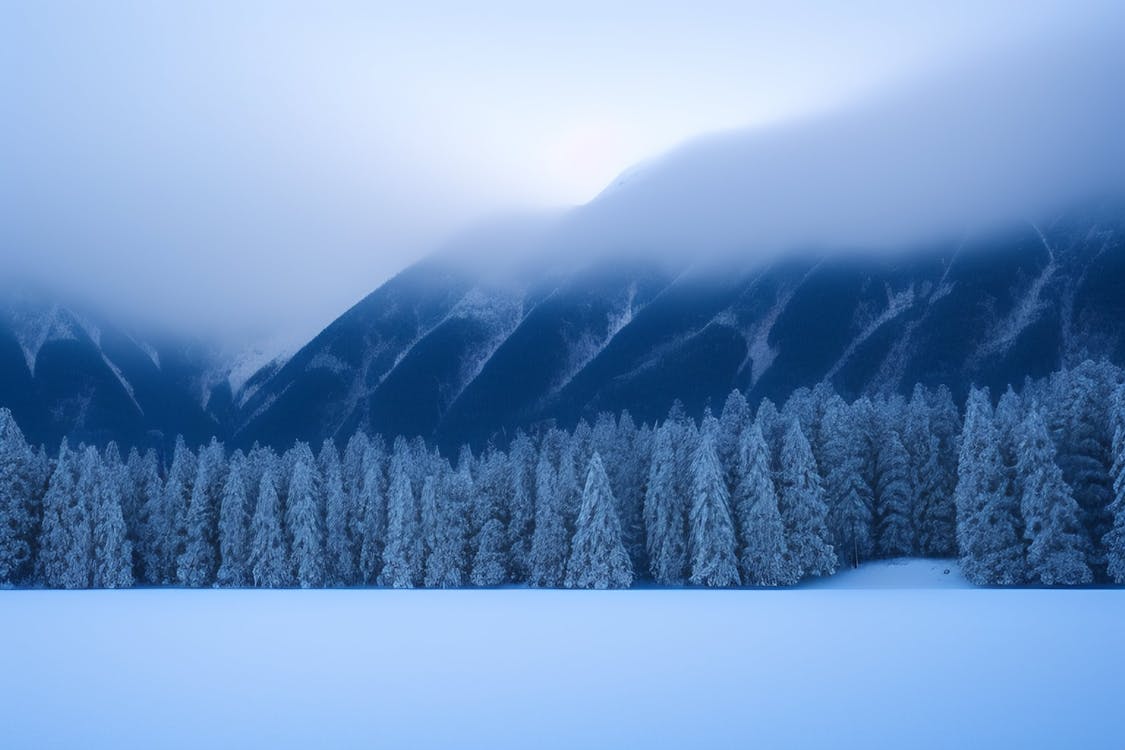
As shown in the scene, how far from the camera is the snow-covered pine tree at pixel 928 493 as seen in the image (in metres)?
80.1

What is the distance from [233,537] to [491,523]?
2667cm

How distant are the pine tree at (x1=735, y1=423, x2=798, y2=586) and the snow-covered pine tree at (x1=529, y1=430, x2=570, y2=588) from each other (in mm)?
15938

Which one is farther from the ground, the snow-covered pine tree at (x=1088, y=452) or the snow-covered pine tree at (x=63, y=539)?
the snow-covered pine tree at (x=1088, y=452)

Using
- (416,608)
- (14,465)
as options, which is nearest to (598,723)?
(416,608)

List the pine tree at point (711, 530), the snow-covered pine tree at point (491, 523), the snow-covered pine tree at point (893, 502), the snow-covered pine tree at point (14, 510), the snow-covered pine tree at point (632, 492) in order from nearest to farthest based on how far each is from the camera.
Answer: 1. the pine tree at point (711, 530)
2. the snow-covered pine tree at point (893, 502)
3. the snow-covered pine tree at point (632, 492)
4. the snow-covered pine tree at point (491, 523)
5. the snow-covered pine tree at point (14, 510)

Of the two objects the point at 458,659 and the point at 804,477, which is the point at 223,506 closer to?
the point at 804,477

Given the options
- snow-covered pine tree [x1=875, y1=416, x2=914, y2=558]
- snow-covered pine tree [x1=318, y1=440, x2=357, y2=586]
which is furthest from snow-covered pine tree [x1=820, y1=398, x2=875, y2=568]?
snow-covered pine tree [x1=318, y1=440, x2=357, y2=586]

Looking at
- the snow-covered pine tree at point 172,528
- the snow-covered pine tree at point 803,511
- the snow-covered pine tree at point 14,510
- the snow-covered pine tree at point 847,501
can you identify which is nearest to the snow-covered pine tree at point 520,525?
the snow-covered pine tree at point 803,511

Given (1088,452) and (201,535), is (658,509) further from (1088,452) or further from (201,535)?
(201,535)

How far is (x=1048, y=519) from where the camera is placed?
215 feet

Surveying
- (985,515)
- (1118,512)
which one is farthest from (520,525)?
(1118,512)

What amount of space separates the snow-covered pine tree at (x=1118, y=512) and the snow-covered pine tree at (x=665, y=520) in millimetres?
31633

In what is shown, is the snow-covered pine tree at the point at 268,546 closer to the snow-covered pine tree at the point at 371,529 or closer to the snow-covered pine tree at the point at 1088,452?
the snow-covered pine tree at the point at 371,529

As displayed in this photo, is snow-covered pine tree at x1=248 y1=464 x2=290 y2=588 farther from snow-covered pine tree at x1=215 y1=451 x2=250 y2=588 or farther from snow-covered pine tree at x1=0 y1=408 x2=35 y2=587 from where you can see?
snow-covered pine tree at x1=0 y1=408 x2=35 y2=587
